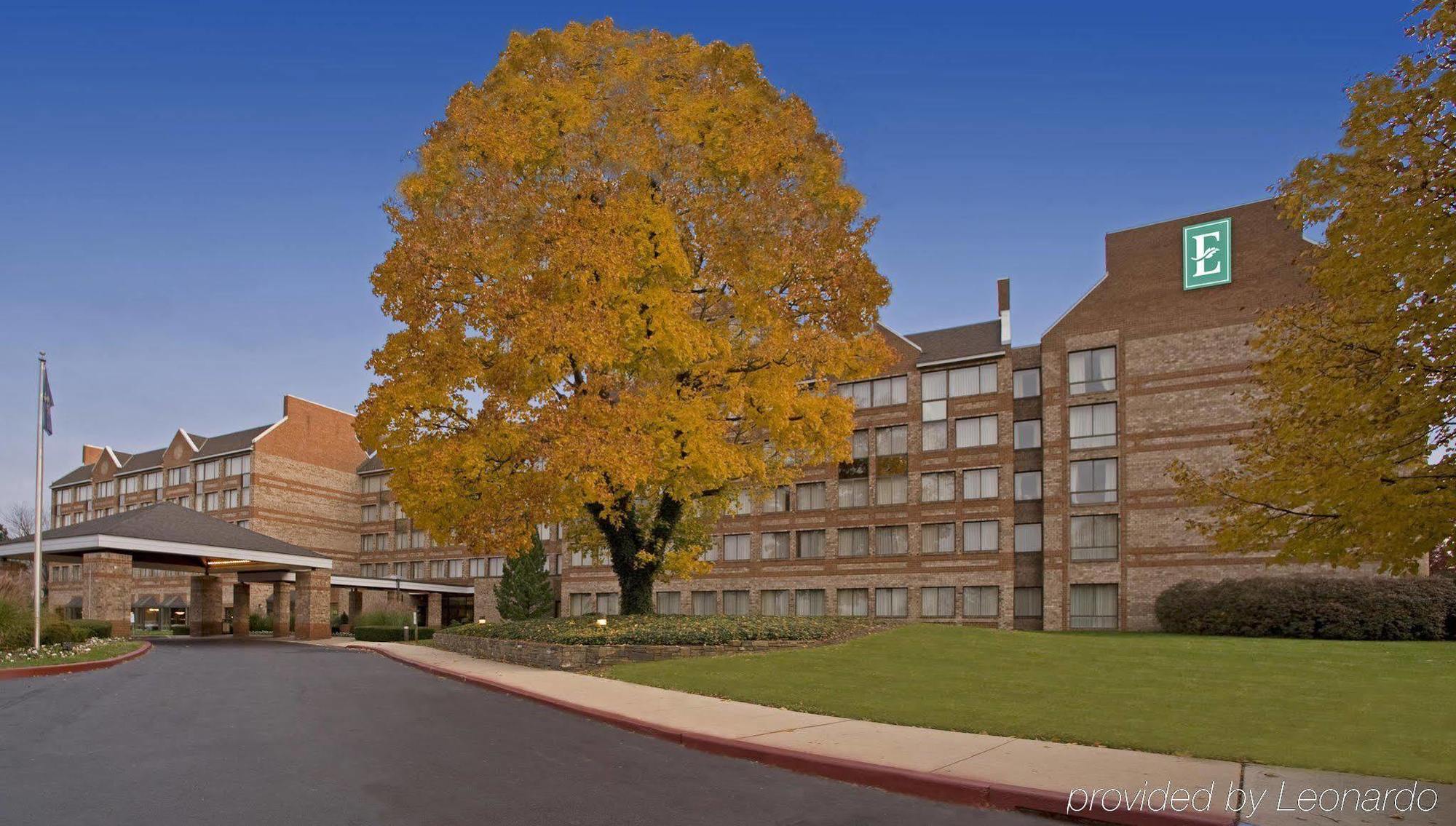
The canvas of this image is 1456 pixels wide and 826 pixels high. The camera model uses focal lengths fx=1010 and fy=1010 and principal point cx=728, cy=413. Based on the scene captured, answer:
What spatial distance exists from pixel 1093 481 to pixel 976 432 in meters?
6.68

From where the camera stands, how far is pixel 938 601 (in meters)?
52.3

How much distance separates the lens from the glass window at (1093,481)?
156 feet

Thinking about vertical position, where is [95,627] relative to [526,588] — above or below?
above

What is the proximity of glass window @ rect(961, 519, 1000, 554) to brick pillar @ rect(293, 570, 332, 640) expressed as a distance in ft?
103

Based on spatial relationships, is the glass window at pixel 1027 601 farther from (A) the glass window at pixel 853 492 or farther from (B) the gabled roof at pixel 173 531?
(B) the gabled roof at pixel 173 531

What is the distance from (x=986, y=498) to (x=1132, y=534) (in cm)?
759

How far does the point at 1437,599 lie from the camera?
115 ft

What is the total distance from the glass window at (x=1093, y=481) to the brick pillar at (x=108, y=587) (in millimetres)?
40864

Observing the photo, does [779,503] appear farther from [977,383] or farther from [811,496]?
[977,383]

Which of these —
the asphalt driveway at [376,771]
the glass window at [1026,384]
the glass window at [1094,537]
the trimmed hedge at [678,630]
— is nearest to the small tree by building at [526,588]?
the glass window at [1026,384]

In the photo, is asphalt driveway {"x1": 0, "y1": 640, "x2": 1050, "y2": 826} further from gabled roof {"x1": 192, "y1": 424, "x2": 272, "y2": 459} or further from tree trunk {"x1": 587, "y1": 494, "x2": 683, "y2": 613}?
gabled roof {"x1": 192, "y1": 424, "x2": 272, "y2": 459}

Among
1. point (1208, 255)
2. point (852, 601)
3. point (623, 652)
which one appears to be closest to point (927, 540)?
point (852, 601)

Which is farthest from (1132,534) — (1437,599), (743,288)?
(743,288)
